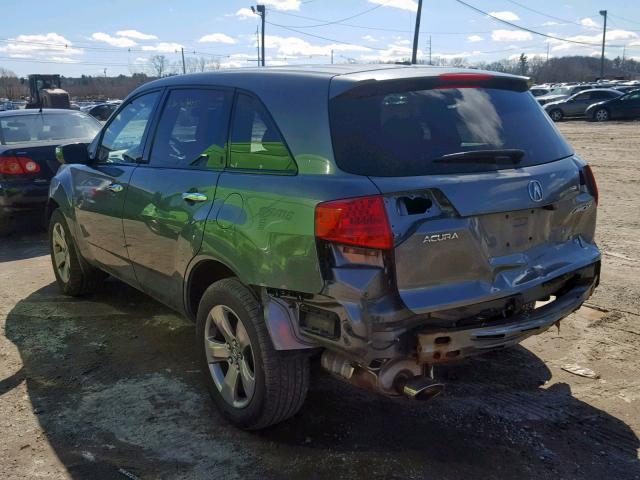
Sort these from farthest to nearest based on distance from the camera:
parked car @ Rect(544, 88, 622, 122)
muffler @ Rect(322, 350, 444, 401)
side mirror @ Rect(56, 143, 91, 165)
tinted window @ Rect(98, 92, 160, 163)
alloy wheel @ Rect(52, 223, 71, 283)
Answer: parked car @ Rect(544, 88, 622, 122)
alloy wheel @ Rect(52, 223, 71, 283)
side mirror @ Rect(56, 143, 91, 165)
tinted window @ Rect(98, 92, 160, 163)
muffler @ Rect(322, 350, 444, 401)

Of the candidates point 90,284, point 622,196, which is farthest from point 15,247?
point 622,196

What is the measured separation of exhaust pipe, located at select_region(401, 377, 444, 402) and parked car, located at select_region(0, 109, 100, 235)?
5.70 m

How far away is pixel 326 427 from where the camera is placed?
130 inches

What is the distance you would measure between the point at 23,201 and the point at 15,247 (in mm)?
623

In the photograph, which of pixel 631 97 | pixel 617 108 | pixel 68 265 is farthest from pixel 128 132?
pixel 631 97

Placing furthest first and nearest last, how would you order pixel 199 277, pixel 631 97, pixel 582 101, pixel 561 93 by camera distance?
pixel 561 93 < pixel 582 101 < pixel 631 97 < pixel 199 277

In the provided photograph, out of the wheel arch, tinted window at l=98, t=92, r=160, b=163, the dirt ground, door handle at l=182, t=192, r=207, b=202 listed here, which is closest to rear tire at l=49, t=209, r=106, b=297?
the dirt ground

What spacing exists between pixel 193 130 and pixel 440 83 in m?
1.52

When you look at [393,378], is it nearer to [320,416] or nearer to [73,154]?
[320,416]

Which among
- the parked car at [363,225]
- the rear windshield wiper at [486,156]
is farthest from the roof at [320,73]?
the rear windshield wiper at [486,156]

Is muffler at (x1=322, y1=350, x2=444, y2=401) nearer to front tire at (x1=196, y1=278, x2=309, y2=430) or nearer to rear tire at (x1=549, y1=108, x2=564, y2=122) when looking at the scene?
front tire at (x1=196, y1=278, x2=309, y2=430)

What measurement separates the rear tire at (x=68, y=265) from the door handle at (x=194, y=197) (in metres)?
2.13

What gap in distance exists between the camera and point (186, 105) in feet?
12.6

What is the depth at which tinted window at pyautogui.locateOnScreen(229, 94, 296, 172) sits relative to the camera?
9.81ft
